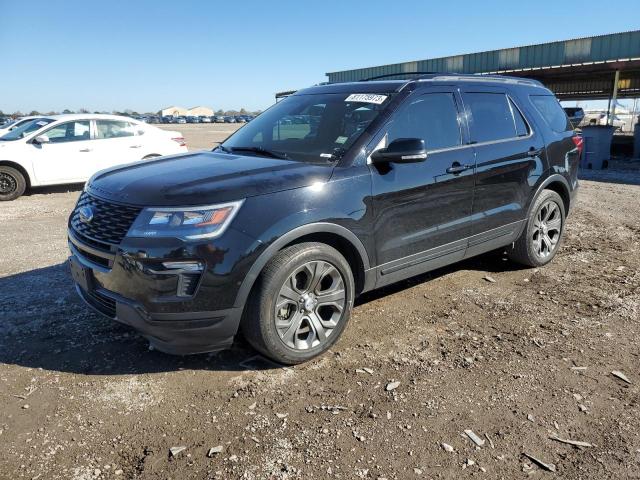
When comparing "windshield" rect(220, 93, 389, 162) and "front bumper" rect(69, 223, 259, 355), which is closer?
"front bumper" rect(69, 223, 259, 355)

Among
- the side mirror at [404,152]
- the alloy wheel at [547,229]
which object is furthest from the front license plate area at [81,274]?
the alloy wheel at [547,229]

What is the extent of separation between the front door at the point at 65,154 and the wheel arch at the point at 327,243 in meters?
8.67

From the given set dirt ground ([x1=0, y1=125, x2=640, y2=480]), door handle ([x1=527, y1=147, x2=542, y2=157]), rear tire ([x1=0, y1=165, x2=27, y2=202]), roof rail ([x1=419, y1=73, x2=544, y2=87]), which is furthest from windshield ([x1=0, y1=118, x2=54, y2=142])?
door handle ([x1=527, y1=147, x2=542, y2=157])

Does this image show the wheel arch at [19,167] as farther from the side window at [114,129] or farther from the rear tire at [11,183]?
the side window at [114,129]

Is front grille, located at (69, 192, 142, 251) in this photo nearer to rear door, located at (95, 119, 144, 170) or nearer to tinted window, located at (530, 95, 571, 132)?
tinted window, located at (530, 95, 571, 132)

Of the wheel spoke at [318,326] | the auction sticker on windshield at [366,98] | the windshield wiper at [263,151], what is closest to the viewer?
the wheel spoke at [318,326]

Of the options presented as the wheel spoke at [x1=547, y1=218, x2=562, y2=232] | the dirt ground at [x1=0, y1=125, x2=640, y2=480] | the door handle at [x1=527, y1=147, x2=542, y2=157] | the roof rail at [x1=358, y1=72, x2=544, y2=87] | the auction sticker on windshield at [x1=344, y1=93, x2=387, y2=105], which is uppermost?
the roof rail at [x1=358, y1=72, x2=544, y2=87]

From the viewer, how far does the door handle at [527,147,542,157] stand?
505 cm

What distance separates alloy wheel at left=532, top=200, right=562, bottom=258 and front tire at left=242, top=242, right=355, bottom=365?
8.90ft

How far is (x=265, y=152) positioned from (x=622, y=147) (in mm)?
20693

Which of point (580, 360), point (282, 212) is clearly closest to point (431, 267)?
point (580, 360)

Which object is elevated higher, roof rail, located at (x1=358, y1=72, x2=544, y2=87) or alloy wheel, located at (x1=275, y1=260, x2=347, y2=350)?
roof rail, located at (x1=358, y1=72, x2=544, y2=87)

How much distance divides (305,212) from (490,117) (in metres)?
2.42

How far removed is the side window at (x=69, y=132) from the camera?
416 inches
